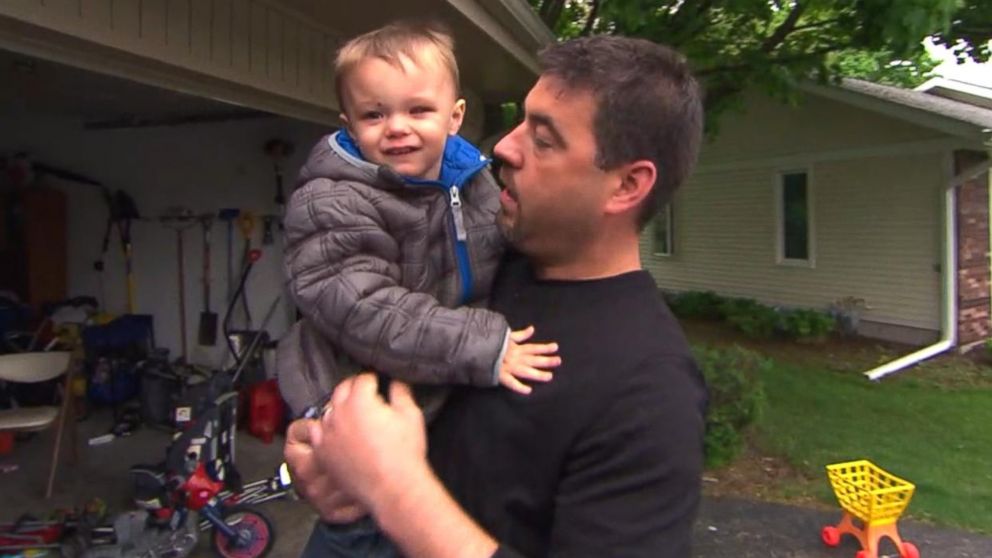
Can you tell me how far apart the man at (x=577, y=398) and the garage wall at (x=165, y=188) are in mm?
5917

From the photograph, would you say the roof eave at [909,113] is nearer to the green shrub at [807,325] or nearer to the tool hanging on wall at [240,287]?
the green shrub at [807,325]

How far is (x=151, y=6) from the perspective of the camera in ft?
10.5

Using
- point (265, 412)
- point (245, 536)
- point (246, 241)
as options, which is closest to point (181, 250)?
point (246, 241)

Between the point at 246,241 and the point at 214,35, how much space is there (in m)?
3.55

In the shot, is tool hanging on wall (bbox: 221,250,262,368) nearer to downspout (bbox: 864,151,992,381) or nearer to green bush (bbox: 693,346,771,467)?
green bush (bbox: 693,346,771,467)

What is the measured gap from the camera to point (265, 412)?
6172 millimetres

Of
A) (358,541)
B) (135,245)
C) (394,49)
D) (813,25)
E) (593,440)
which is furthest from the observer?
(135,245)

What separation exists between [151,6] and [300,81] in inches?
55.1

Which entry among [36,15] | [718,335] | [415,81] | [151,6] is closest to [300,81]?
[151,6]

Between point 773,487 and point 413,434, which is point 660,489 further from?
point 773,487

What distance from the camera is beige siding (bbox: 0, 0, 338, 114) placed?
2805 mm

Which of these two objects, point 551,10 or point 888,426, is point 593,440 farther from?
point 888,426

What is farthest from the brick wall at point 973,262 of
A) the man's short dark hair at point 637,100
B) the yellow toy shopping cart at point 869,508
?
the man's short dark hair at point 637,100

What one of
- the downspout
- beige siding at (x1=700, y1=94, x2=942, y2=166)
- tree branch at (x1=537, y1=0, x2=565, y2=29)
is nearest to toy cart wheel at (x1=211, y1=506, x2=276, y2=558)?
tree branch at (x1=537, y1=0, x2=565, y2=29)
